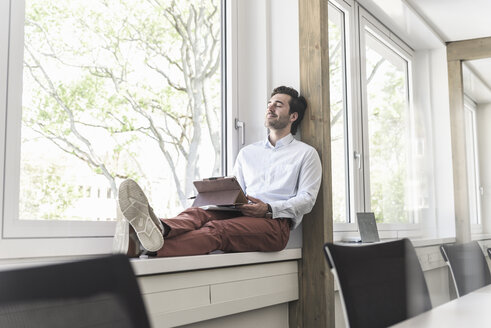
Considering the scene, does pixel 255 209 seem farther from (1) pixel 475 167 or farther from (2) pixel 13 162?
(1) pixel 475 167

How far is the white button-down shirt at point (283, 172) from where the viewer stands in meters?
2.95

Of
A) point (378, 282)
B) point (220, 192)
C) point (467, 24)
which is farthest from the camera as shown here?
point (467, 24)

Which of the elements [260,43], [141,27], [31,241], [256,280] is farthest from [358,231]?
[31,241]

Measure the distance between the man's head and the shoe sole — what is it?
1.15 m

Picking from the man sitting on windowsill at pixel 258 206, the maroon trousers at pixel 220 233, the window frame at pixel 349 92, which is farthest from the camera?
the window frame at pixel 349 92

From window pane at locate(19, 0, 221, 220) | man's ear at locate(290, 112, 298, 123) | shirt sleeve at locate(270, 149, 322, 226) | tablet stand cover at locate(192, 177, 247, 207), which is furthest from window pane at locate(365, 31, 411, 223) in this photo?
tablet stand cover at locate(192, 177, 247, 207)

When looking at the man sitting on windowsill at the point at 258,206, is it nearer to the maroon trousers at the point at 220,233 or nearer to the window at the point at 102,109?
the maroon trousers at the point at 220,233

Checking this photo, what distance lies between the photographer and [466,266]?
9.43 feet

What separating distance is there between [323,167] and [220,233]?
823mm

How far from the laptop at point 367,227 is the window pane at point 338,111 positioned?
15 cm

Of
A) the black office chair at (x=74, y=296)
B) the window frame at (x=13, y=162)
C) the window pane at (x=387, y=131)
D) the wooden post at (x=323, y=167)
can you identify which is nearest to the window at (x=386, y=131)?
the window pane at (x=387, y=131)

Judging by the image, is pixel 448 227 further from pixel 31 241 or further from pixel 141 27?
pixel 31 241

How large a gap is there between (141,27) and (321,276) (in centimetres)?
150

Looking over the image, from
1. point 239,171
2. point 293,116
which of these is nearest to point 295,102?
point 293,116
